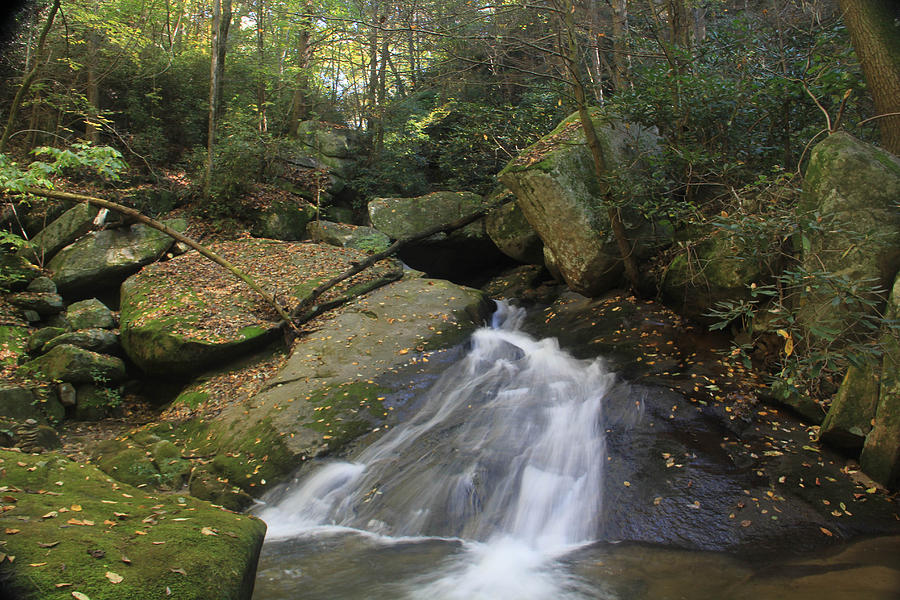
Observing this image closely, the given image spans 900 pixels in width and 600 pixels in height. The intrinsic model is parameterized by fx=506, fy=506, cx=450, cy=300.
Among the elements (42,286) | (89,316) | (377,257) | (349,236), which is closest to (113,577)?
(89,316)

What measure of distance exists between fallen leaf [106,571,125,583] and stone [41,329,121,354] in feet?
26.5

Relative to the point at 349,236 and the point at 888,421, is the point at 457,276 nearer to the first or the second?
the point at 349,236

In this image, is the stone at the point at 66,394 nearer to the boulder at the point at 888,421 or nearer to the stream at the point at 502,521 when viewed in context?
the stream at the point at 502,521

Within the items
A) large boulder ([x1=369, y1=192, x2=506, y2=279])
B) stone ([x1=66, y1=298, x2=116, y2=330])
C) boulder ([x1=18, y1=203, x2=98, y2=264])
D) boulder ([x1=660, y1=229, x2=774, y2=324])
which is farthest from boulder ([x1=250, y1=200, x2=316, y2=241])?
boulder ([x1=660, y1=229, x2=774, y2=324])

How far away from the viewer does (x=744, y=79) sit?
7.00m

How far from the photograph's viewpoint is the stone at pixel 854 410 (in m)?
4.79

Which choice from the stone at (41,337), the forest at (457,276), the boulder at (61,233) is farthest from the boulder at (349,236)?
the stone at (41,337)

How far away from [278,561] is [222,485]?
175cm

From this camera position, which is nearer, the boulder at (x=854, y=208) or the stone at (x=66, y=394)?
the boulder at (x=854, y=208)

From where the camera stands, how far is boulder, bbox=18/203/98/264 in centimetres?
1097

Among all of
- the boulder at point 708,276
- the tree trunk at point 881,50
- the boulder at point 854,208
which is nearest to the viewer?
the boulder at point 854,208

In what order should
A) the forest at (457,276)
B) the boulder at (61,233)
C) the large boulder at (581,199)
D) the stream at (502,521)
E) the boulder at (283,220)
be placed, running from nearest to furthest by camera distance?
the stream at (502,521) < the forest at (457,276) < the large boulder at (581,199) < the boulder at (61,233) < the boulder at (283,220)

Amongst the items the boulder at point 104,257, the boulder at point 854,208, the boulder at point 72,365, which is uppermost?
the boulder at point 854,208

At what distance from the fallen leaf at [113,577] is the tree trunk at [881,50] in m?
7.77
